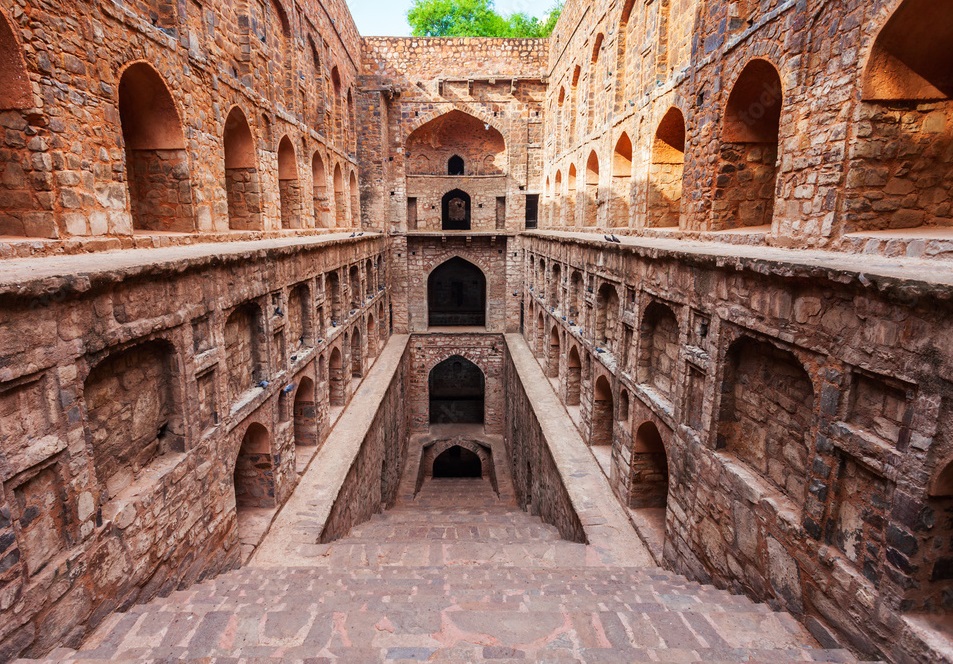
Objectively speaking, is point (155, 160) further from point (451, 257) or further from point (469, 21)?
point (469, 21)

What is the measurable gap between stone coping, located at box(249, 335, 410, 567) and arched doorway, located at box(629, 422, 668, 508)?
12.3 ft

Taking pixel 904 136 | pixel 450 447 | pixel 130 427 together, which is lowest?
pixel 450 447

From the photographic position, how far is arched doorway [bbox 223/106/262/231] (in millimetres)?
8375

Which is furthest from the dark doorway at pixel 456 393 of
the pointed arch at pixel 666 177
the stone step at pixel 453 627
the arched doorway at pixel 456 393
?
the stone step at pixel 453 627

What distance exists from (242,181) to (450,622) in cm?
745

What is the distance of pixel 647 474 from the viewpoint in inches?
257

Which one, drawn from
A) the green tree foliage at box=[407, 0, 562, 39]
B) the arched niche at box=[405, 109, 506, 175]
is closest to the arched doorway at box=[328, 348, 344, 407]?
the arched niche at box=[405, 109, 506, 175]

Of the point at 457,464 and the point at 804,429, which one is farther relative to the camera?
the point at 457,464

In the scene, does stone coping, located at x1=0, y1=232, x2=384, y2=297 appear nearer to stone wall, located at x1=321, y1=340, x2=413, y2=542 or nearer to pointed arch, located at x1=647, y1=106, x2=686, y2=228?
stone wall, located at x1=321, y1=340, x2=413, y2=542

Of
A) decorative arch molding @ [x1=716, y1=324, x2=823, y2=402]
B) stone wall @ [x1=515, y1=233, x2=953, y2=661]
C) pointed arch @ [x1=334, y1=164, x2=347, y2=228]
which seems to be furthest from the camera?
pointed arch @ [x1=334, y1=164, x2=347, y2=228]

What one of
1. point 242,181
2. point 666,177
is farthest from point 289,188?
point 666,177

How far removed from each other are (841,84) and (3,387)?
5920 mm

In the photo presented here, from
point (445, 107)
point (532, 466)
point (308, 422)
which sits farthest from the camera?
point (445, 107)

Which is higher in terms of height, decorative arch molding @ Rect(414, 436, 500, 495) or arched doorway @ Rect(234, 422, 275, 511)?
arched doorway @ Rect(234, 422, 275, 511)
